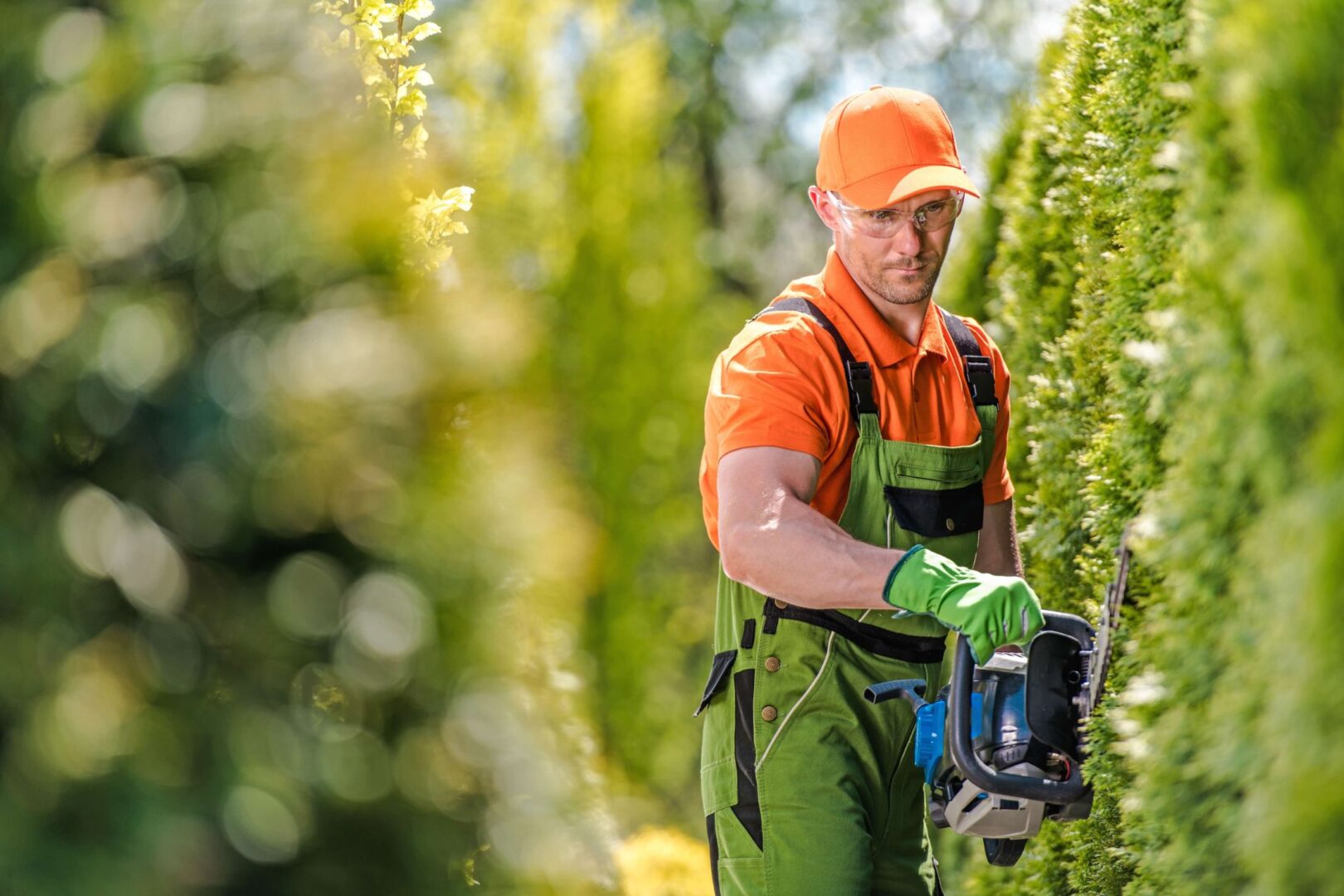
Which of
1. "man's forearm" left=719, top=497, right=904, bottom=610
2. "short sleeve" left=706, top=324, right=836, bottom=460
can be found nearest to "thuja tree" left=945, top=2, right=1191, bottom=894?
"man's forearm" left=719, top=497, right=904, bottom=610

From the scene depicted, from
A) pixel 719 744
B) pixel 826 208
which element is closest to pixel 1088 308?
pixel 826 208

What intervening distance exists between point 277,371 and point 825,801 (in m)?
2.08

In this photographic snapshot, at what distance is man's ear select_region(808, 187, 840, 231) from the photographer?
349 centimetres

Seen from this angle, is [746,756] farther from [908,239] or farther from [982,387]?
[908,239]

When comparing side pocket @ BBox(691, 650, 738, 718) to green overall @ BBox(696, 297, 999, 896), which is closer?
green overall @ BBox(696, 297, 999, 896)

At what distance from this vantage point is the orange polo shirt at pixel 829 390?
3033 millimetres

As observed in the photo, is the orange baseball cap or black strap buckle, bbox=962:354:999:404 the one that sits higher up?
the orange baseball cap

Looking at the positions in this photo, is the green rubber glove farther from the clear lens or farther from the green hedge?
the clear lens

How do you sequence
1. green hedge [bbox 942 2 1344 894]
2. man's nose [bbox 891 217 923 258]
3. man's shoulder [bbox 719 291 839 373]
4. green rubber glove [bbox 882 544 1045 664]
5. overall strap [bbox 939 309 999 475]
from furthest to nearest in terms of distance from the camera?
overall strap [bbox 939 309 999 475] < man's nose [bbox 891 217 923 258] < man's shoulder [bbox 719 291 839 373] < green rubber glove [bbox 882 544 1045 664] < green hedge [bbox 942 2 1344 894]

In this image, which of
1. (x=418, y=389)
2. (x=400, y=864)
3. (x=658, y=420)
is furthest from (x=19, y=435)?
(x=658, y=420)

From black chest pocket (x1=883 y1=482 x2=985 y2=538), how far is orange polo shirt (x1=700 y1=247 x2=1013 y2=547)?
0.39 ft

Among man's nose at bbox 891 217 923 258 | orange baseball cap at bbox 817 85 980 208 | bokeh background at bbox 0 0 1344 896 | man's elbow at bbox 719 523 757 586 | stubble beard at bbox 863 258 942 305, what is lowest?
bokeh background at bbox 0 0 1344 896

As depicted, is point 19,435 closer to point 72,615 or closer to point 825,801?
point 72,615

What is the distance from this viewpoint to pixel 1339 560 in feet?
4.96
